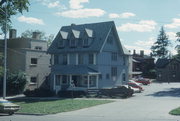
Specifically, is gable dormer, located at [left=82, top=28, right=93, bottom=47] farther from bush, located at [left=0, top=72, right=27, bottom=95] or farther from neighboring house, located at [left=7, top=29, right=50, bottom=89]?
bush, located at [left=0, top=72, right=27, bottom=95]

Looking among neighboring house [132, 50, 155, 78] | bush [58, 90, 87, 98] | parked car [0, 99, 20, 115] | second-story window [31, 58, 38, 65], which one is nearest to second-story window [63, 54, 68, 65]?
second-story window [31, 58, 38, 65]

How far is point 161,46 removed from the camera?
112 metres

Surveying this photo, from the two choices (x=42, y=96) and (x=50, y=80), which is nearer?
(x=42, y=96)

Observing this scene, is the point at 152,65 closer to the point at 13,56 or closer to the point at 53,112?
the point at 13,56

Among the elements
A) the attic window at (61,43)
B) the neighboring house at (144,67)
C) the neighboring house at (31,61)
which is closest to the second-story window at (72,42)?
the attic window at (61,43)

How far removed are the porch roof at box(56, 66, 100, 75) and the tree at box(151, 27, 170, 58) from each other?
231 ft

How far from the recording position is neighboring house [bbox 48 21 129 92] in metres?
45.2

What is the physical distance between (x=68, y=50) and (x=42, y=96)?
916 cm

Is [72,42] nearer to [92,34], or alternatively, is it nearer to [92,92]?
[92,34]

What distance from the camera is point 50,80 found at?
1978 inches

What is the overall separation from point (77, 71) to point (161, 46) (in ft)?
240

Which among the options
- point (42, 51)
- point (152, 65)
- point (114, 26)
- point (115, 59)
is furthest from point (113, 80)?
point (152, 65)

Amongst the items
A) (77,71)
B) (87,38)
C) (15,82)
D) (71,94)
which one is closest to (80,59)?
(77,71)

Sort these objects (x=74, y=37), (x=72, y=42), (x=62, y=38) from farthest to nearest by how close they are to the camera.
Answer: (x=62, y=38), (x=72, y=42), (x=74, y=37)
